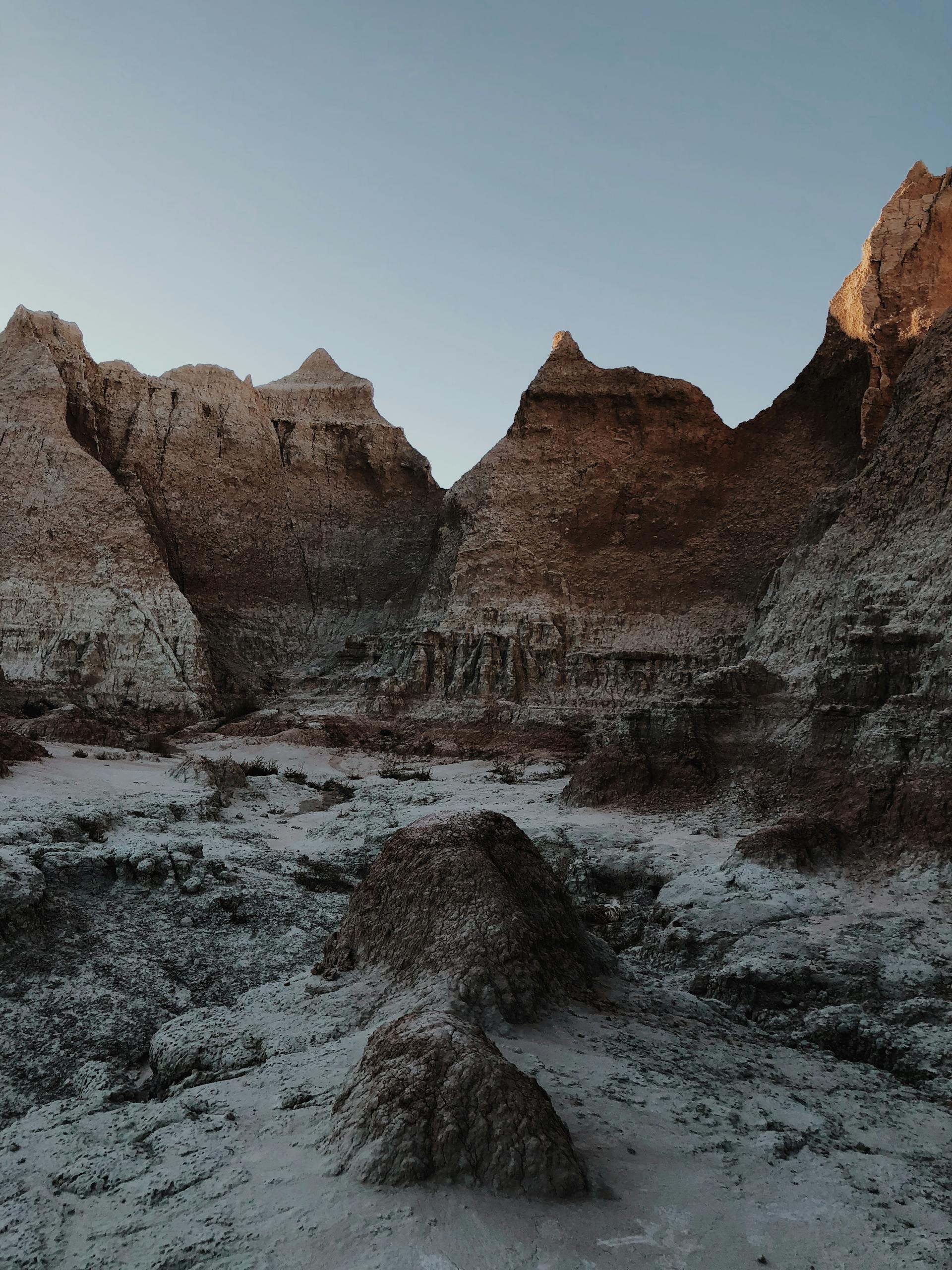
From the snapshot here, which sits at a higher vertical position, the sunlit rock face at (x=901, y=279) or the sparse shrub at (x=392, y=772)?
the sunlit rock face at (x=901, y=279)

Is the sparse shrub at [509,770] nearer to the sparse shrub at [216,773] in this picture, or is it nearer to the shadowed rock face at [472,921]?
the sparse shrub at [216,773]

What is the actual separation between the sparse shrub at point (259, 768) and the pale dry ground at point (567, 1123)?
8765 millimetres

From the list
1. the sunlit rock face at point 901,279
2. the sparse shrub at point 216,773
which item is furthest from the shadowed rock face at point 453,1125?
the sunlit rock face at point 901,279

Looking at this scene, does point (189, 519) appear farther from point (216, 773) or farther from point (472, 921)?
point (472, 921)

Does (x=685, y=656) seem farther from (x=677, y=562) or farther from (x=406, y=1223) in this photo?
(x=406, y=1223)

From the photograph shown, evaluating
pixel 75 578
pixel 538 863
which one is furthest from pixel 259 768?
pixel 75 578

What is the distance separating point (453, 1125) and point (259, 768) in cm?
1550

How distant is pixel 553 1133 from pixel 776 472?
2926cm

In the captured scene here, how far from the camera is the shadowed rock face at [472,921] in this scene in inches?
214

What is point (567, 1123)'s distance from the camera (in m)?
4.04

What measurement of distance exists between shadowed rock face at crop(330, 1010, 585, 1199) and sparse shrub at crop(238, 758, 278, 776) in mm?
13083

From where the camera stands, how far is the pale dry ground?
3.10 metres

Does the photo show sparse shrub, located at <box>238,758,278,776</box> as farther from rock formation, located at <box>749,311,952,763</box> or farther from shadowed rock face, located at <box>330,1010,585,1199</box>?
shadowed rock face, located at <box>330,1010,585,1199</box>

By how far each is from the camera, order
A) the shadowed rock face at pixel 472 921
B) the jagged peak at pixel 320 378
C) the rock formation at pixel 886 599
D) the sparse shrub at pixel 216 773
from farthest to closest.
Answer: the jagged peak at pixel 320 378 < the sparse shrub at pixel 216 773 < the rock formation at pixel 886 599 < the shadowed rock face at pixel 472 921
